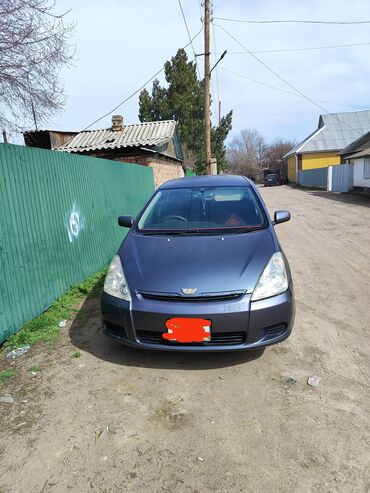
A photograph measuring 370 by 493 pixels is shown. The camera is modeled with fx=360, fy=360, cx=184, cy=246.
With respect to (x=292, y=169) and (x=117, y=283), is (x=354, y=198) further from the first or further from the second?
(x=292, y=169)

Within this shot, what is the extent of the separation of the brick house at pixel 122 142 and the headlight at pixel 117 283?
35.3 ft

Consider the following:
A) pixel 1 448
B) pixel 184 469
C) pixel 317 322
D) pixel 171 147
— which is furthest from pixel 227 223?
pixel 171 147

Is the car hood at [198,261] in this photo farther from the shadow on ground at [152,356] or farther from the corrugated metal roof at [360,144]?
the corrugated metal roof at [360,144]

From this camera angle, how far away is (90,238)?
5957 mm

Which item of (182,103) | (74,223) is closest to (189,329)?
(74,223)

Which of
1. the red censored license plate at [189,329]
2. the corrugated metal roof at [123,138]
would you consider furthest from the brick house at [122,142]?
the red censored license plate at [189,329]

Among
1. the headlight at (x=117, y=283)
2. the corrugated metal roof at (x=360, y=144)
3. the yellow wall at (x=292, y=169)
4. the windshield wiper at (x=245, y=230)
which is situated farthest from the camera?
the yellow wall at (x=292, y=169)

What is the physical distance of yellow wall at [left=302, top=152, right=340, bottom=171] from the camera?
37.5 metres

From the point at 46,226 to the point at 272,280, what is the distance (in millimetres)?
2936

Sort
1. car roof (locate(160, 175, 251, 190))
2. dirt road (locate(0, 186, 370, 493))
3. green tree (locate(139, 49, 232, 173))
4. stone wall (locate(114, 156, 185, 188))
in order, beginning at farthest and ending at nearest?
Result: green tree (locate(139, 49, 232, 173)), stone wall (locate(114, 156, 185, 188)), car roof (locate(160, 175, 251, 190)), dirt road (locate(0, 186, 370, 493))

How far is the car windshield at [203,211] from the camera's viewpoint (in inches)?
148

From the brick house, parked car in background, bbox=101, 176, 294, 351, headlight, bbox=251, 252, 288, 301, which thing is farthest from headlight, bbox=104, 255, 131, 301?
the brick house

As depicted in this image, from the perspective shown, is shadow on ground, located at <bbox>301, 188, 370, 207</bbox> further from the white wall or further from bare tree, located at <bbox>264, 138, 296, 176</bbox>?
bare tree, located at <bbox>264, 138, 296, 176</bbox>

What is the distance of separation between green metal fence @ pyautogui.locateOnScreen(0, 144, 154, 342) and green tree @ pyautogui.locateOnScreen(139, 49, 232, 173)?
2485 cm
